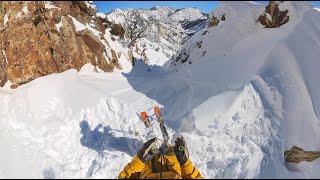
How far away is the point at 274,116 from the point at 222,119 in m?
1.43

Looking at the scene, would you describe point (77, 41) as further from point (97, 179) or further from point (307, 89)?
point (307, 89)

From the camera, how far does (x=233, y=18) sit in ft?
53.5

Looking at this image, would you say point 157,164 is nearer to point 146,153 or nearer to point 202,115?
point 146,153

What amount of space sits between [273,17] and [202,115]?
5.64 meters

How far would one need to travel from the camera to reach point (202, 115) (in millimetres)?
11047

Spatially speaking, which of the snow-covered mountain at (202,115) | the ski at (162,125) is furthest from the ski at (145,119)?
the ski at (162,125)

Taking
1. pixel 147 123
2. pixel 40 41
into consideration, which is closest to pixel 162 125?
pixel 147 123

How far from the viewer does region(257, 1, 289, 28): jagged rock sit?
14.0 meters

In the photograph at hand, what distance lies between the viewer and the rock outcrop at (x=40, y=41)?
12.4 meters

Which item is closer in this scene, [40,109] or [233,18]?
[40,109]

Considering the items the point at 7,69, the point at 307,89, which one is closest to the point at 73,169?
the point at 7,69

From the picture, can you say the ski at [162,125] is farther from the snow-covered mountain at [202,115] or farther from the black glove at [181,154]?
the black glove at [181,154]

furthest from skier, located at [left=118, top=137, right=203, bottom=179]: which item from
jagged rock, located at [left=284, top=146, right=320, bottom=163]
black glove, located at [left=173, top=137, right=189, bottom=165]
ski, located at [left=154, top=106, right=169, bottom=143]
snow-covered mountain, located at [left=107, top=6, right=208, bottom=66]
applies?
snow-covered mountain, located at [left=107, top=6, right=208, bottom=66]

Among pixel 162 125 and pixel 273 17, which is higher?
pixel 273 17
